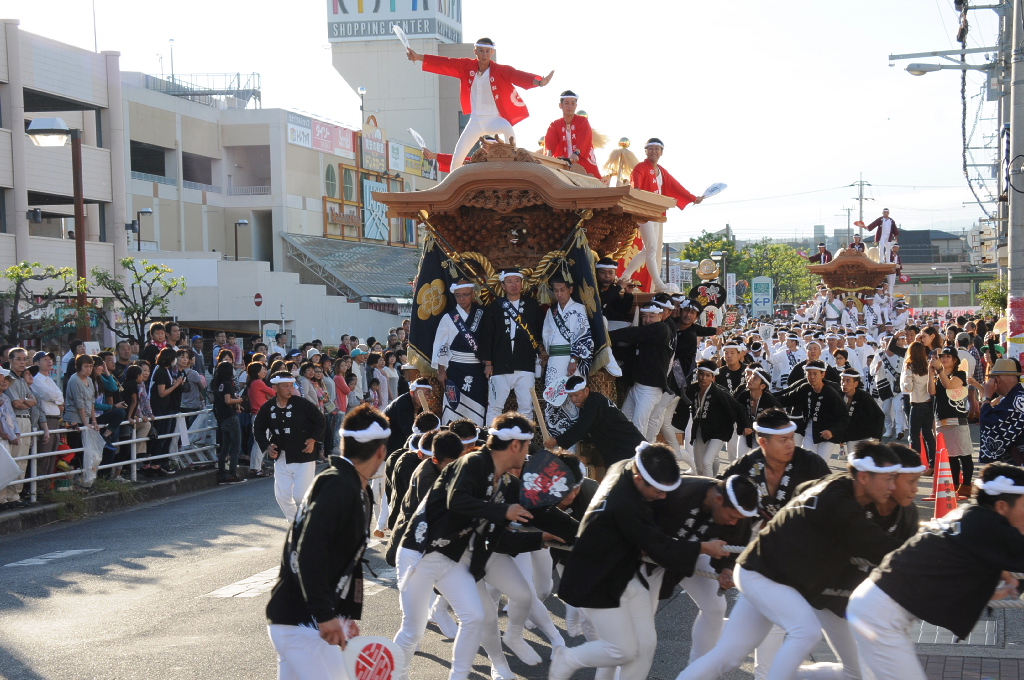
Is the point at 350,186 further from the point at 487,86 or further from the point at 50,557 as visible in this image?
the point at 50,557

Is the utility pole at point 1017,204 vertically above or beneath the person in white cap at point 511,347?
above

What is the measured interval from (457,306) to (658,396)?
7.55 ft

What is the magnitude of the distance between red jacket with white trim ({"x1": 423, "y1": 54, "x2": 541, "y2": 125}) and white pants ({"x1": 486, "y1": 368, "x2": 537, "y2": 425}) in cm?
323

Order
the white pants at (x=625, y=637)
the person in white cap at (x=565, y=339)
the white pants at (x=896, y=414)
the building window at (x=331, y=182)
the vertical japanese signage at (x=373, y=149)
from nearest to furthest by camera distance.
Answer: the white pants at (x=625, y=637)
the person in white cap at (x=565, y=339)
the white pants at (x=896, y=414)
the building window at (x=331, y=182)
the vertical japanese signage at (x=373, y=149)

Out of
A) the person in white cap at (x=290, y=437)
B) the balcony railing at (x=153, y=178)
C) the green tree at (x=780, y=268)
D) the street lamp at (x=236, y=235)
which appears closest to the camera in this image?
the person in white cap at (x=290, y=437)

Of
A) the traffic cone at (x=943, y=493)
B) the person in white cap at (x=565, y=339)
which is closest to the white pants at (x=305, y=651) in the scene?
the person in white cap at (x=565, y=339)

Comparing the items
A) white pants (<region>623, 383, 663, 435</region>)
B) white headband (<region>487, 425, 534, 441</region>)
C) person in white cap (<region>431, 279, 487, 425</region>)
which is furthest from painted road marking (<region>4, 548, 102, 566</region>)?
white headband (<region>487, 425, 534, 441</region>)

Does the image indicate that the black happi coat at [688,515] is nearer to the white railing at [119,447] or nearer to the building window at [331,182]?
the white railing at [119,447]

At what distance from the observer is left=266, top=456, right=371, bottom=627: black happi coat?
4.52 meters

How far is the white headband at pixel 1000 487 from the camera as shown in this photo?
4.52 meters

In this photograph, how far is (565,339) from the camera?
10070 mm

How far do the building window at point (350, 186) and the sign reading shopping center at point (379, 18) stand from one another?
62.7 feet

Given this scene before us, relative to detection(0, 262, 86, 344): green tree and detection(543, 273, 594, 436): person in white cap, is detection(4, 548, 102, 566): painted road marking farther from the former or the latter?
detection(0, 262, 86, 344): green tree

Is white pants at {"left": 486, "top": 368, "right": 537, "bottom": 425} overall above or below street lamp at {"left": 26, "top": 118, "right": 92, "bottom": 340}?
below
